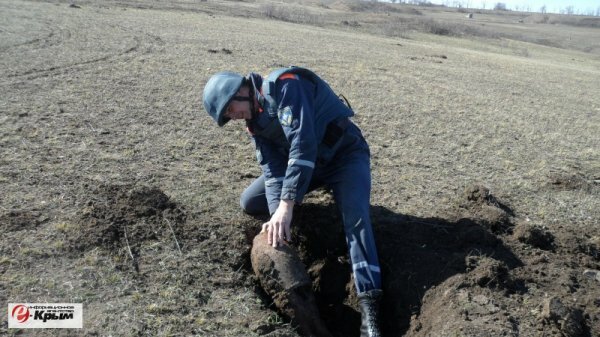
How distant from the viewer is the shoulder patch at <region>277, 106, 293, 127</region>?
3.29 meters

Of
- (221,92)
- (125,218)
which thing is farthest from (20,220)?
(221,92)

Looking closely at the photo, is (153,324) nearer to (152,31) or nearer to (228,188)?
(228,188)

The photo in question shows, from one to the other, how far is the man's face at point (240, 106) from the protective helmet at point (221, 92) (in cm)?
5

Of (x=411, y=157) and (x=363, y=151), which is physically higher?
(x=363, y=151)

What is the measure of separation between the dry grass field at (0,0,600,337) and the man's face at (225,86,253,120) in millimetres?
942

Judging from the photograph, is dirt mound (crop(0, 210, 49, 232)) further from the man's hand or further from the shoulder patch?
the shoulder patch

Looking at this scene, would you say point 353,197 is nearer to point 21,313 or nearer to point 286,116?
point 286,116

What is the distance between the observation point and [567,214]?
4.59 metres

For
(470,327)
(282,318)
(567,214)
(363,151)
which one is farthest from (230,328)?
(567,214)

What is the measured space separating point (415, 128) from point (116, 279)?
4907 mm

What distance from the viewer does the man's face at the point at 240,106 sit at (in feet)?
10.9

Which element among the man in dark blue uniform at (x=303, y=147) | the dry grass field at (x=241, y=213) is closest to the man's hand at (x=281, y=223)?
the man in dark blue uniform at (x=303, y=147)

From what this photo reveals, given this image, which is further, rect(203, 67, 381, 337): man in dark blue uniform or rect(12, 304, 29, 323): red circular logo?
rect(203, 67, 381, 337): man in dark blue uniform

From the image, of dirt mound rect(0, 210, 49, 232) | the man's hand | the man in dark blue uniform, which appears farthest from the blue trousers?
dirt mound rect(0, 210, 49, 232)
